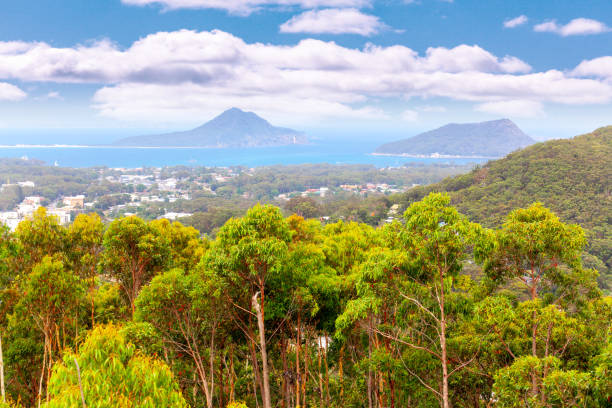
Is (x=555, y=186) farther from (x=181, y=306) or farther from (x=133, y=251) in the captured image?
(x=181, y=306)

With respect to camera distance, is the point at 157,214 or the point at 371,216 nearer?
the point at 371,216

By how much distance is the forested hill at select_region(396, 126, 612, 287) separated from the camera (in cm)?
3691

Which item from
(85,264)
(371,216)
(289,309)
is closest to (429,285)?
(289,309)

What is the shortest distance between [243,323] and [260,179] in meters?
108

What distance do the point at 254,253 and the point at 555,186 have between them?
50.2 metres

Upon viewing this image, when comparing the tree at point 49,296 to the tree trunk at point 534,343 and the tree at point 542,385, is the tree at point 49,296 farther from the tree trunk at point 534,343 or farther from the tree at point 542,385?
the tree trunk at point 534,343

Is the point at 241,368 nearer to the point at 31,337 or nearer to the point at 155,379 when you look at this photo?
the point at 31,337

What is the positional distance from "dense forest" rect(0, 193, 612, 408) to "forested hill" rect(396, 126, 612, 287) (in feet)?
97.1

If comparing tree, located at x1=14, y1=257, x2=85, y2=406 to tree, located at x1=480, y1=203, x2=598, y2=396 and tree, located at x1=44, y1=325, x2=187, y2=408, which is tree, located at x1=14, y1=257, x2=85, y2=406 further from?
tree, located at x1=480, y1=203, x2=598, y2=396

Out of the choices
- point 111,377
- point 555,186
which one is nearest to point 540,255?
point 111,377

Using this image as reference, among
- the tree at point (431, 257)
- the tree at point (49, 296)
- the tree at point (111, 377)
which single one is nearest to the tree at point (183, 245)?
the tree at point (49, 296)

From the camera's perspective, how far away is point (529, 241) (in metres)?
5.13

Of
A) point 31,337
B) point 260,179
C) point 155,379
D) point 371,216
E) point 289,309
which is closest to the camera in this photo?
point 155,379

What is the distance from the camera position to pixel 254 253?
4.94 meters
